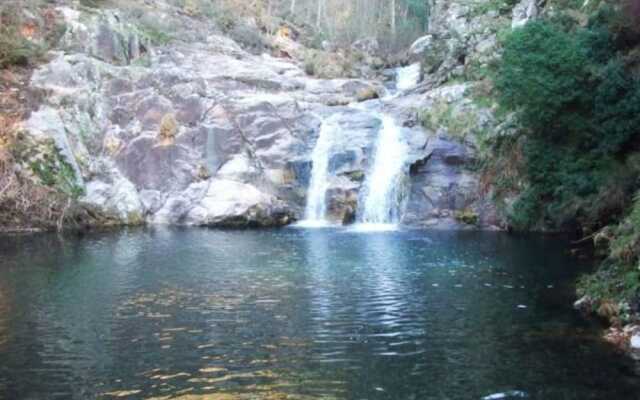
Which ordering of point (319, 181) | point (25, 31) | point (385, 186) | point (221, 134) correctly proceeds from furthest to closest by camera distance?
1. point (25, 31)
2. point (221, 134)
3. point (319, 181)
4. point (385, 186)

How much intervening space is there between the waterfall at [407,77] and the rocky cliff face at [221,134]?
5893 millimetres

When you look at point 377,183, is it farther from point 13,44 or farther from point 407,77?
point 13,44

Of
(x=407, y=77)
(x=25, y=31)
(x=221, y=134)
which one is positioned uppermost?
(x=407, y=77)

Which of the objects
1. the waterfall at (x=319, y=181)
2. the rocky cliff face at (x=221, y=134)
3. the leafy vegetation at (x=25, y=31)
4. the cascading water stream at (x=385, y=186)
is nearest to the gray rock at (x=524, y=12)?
the rocky cliff face at (x=221, y=134)

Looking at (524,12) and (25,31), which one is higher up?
(524,12)

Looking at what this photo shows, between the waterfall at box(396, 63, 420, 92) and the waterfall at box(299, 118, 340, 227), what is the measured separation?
40.6ft

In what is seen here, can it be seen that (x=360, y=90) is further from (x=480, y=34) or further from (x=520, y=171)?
(x=520, y=171)

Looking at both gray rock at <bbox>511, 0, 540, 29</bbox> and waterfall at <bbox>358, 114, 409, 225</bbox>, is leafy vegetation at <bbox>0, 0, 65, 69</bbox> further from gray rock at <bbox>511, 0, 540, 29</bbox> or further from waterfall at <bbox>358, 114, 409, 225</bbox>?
gray rock at <bbox>511, 0, 540, 29</bbox>

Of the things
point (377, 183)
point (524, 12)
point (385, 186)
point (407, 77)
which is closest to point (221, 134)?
point (377, 183)

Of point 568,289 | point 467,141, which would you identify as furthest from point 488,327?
point 467,141

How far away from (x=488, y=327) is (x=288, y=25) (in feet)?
182

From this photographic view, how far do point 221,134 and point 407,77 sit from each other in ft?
68.5

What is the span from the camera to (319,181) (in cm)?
3819

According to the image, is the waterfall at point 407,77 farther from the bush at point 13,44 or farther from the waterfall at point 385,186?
the bush at point 13,44
